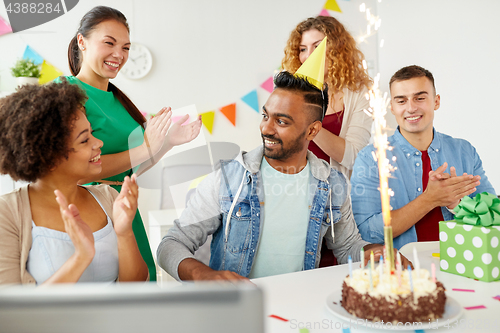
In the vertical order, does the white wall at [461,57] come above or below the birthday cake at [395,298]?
above

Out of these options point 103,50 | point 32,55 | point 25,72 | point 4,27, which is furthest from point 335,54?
point 4,27

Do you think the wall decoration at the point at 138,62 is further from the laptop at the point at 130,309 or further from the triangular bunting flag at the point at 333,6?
the laptop at the point at 130,309

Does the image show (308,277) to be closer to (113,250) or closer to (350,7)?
(113,250)

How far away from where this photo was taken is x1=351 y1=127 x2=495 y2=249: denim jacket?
4.58 feet

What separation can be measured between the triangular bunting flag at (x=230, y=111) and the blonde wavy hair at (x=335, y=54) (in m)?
0.90

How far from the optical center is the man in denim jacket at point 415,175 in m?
1.33

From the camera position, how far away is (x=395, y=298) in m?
0.64

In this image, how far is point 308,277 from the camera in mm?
948

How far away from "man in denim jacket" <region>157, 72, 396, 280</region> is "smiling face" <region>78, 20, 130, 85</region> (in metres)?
0.48

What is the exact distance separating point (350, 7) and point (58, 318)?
3.20 m

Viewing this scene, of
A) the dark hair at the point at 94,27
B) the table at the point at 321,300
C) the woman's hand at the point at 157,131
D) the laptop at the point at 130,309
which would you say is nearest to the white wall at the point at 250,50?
the dark hair at the point at 94,27

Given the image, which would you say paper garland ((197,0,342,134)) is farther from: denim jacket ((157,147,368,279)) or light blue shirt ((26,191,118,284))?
light blue shirt ((26,191,118,284))

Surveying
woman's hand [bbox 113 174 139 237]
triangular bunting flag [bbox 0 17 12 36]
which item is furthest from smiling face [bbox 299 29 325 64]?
triangular bunting flag [bbox 0 17 12 36]

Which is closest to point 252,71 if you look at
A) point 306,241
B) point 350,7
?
point 350,7
